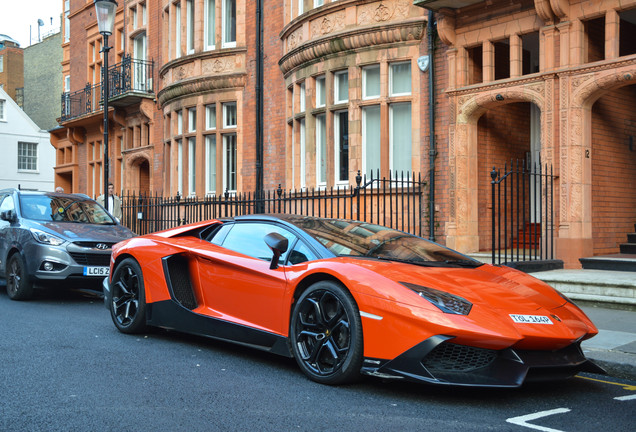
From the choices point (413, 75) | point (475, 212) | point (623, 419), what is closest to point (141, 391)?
point (623, 419)

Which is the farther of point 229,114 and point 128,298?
point 229,114

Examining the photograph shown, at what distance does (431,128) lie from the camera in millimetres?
12727

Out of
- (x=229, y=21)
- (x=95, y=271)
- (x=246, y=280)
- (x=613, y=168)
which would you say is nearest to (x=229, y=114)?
(x=229, y=21)

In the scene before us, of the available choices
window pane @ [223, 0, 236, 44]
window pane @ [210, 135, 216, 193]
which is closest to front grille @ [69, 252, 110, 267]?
window pane @ [210, 135, 216, 193]

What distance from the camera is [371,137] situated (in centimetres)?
→ 1384

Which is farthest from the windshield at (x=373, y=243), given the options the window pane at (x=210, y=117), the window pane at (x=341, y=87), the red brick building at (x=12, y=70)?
the red brick building at (x=12, y=70)

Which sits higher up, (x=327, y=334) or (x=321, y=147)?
(x=321, y=147)

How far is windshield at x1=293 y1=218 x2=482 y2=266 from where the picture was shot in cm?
540

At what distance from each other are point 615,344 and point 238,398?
3.64m

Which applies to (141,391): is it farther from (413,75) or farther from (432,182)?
(413,75)

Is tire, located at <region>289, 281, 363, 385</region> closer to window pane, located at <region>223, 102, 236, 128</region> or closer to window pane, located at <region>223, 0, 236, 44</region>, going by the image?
window pane, located at <region>223, 102, 236, 128</region>

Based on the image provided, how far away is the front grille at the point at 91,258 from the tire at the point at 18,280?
72 centimetres

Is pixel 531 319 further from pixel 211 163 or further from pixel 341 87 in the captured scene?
pixel 211 163

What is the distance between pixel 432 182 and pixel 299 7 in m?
5.63
